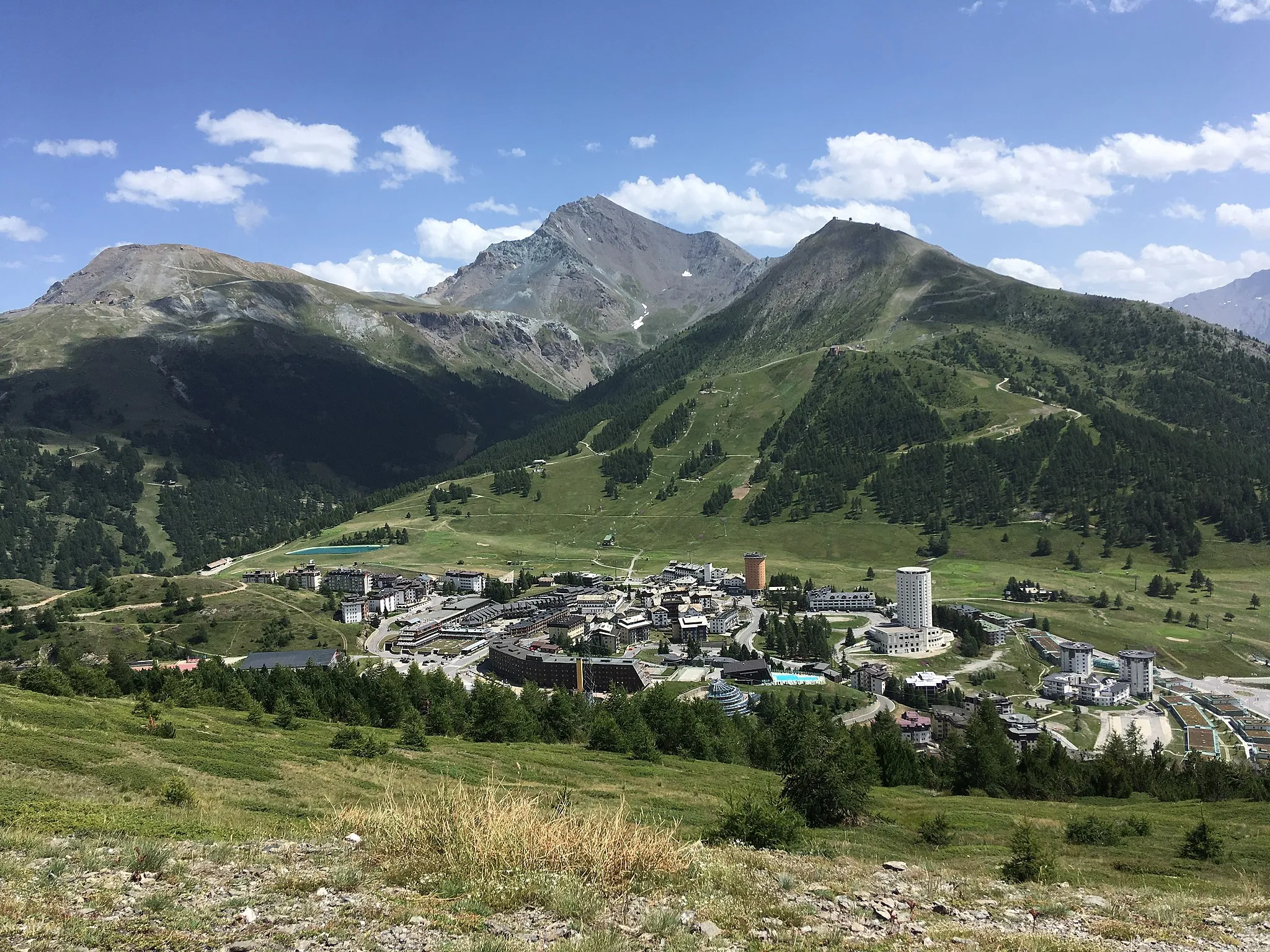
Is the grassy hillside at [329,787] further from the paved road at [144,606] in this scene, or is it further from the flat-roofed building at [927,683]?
the paved road at [144,606]

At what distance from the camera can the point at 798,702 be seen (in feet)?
307

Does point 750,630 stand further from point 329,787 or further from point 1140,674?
point 329,787

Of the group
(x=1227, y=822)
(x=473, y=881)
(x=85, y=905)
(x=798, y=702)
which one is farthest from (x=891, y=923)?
(x=798, y=702)

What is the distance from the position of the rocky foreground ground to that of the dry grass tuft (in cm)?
54

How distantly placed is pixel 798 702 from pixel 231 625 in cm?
9129

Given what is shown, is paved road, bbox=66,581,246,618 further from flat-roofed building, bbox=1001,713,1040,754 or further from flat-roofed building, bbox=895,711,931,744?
flat-roofed building, bbox=1001,713,1040,754

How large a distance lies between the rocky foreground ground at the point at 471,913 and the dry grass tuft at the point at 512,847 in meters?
0.54

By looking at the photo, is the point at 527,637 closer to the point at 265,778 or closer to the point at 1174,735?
the point at 1174,735

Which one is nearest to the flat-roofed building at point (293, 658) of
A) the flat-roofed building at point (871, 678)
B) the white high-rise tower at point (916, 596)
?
the flat-roofed building at point (871, 678)

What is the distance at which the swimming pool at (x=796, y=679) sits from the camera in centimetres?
10750

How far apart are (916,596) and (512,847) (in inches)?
5247

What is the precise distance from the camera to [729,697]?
9419 cm

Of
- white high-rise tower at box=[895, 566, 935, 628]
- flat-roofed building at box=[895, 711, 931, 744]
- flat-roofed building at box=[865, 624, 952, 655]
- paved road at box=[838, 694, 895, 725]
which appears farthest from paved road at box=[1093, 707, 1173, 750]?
white high-rise tower at box=[895, 566, 935, 628]

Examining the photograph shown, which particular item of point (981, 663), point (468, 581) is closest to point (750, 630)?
point (981, 663)
